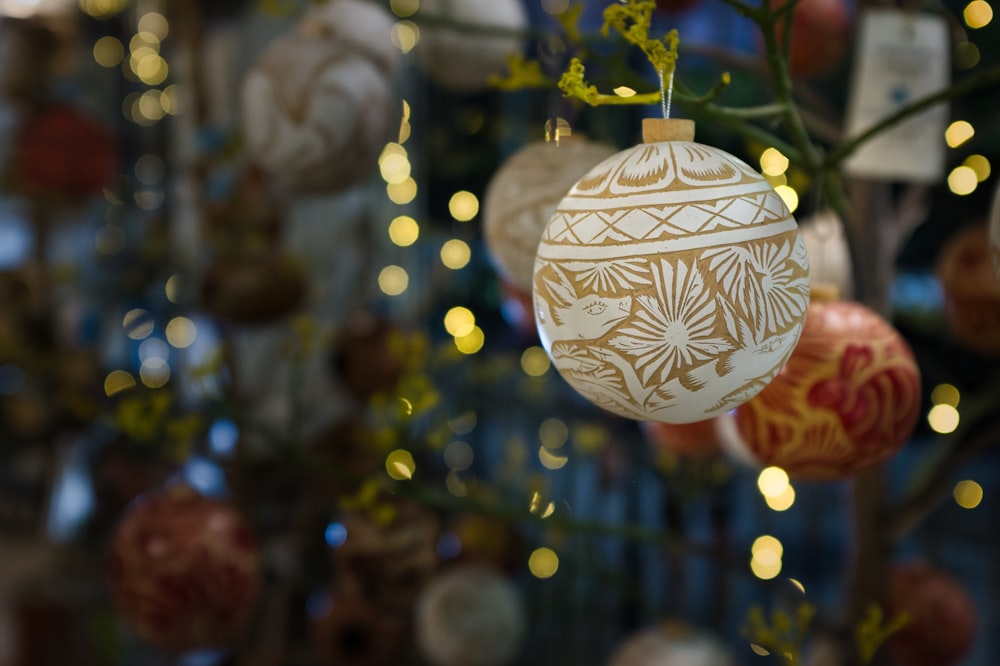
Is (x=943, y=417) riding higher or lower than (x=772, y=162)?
lower

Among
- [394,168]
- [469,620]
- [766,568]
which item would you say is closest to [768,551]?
[766,568]

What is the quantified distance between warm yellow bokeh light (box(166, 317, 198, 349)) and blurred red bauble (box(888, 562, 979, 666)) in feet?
5.93

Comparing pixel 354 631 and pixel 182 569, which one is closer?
pixel 182 569

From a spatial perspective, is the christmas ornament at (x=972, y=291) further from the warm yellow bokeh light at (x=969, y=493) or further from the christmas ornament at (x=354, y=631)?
the christmas ornament at (x=354, y=631)

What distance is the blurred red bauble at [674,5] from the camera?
1.39 meters

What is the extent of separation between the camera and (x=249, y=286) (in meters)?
1.62

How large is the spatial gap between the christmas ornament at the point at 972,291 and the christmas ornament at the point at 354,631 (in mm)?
971

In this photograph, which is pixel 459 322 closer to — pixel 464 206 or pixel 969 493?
pixel 464 206

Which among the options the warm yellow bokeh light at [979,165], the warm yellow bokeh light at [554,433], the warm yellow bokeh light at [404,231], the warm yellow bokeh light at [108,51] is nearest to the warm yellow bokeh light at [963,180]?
the warm yellow bokeh light at [979,165]

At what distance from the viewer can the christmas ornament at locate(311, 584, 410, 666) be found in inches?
64.1

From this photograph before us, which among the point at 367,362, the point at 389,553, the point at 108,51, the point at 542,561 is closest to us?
the point at 389,553

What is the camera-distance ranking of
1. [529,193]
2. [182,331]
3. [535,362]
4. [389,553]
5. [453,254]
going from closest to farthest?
1. [529,193]
2. [389,553]
3. [453,254]
4. [535,362]
5. [182,331]

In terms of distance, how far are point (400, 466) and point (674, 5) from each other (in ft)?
2.59

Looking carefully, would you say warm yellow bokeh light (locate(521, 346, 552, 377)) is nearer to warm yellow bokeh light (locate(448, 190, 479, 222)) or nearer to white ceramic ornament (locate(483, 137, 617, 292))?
warm yellow bokeh light (locate(448, 190, 479, 222))
